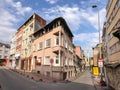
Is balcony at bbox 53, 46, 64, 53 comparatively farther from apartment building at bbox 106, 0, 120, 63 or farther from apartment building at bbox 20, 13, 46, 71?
apartment building at bbox 20, 13, 46, 71

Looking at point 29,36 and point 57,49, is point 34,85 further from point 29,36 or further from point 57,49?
point 29,36

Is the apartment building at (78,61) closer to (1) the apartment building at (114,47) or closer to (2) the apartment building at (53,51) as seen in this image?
(2) the apartment building at (53,51)

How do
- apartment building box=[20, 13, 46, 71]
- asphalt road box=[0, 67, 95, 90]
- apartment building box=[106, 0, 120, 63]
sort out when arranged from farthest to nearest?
apartment building box=[20, 13, 46, 71] < apartment building box=[106, 0, 120, 63] < asphalt road box=[0, 67, 95, 90]

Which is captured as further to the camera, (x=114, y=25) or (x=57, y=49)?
(x=57, y=49)

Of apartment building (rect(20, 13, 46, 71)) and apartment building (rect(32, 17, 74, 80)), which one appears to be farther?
apartment building (rect(20, 13, 46, 71))

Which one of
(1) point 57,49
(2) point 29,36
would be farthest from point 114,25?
(2) point 29,36

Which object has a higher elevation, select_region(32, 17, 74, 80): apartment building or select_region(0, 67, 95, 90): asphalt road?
select_region(32, 17, 74, 80): apartment building

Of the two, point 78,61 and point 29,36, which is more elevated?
point 29,36

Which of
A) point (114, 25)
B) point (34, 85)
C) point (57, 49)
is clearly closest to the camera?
point (34, 85)

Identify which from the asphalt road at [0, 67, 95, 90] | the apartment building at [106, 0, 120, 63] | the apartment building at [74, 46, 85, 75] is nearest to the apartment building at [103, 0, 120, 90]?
the apartment building at [106, 0, 120, 63]

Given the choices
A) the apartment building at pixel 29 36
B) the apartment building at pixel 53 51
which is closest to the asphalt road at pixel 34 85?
the apartment building at pixel 53 51

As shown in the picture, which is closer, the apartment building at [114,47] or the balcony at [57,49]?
the apartment building at [114,47]

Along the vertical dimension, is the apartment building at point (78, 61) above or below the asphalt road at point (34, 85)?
above

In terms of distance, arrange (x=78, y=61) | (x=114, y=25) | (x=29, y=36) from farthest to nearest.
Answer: (x=78, y=61) < (x=29, y=36) < (x=114, y=25)
